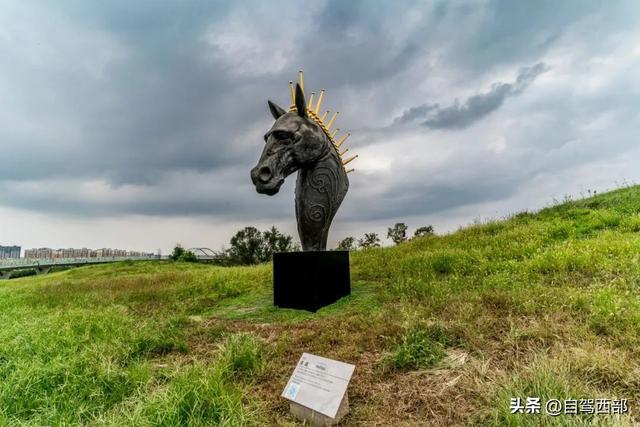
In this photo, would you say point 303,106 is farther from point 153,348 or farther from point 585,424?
point 585,424

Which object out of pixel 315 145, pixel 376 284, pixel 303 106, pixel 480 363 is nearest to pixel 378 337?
pixel 480 363

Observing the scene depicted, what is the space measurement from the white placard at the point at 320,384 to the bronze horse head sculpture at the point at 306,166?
310 cm

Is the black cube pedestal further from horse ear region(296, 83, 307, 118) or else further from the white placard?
the white placard

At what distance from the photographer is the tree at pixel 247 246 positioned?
31.0 m

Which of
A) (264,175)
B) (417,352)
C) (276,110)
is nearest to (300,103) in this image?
(276,110)

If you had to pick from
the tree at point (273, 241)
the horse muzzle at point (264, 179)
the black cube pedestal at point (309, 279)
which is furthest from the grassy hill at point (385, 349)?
the tree at point (273, 241)

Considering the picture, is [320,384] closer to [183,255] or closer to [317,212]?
[317,212]

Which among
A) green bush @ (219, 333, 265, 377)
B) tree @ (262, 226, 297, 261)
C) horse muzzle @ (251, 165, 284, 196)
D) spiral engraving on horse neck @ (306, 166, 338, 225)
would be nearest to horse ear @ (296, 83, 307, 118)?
spiral engraving on horse neck @ (306, 166, 338, 225)

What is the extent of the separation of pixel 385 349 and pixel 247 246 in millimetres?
28965

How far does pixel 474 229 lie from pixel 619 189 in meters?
5.71

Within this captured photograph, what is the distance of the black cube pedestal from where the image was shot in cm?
508

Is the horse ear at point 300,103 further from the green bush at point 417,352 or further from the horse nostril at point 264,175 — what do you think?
the green bush at point 417,352

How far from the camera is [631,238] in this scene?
5.95 metres

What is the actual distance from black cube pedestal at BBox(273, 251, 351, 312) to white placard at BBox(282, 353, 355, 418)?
8.05ft
